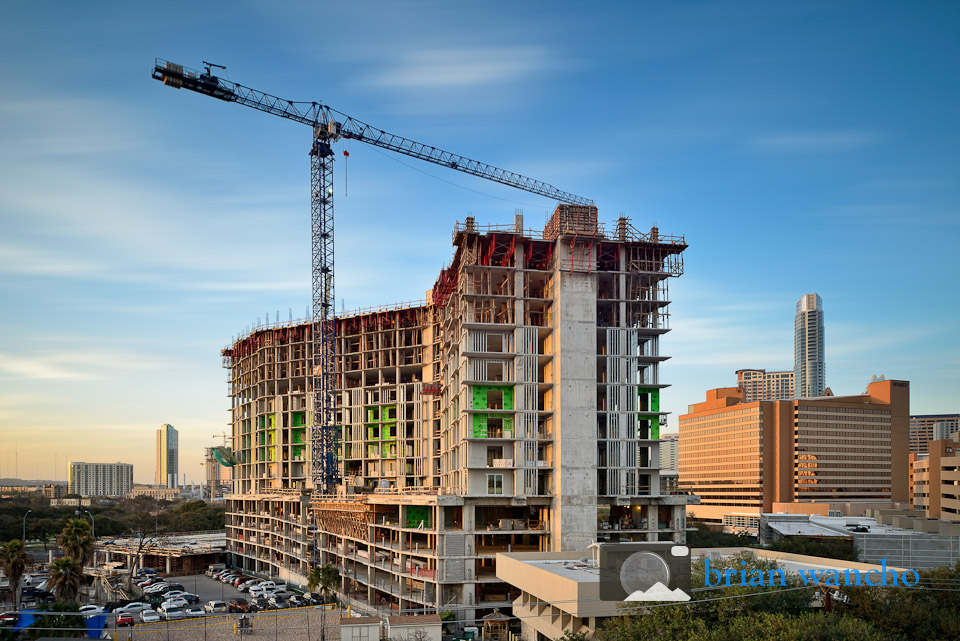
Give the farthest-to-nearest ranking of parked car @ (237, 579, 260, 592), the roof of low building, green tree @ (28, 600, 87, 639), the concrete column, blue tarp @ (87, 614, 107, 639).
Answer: parked car @ (237, 579, 260, 592) < the concrete column < the roof of low building < blue tarp @ (87, 614, 107, 639) < green tree @ (28, 600, 87, 639)

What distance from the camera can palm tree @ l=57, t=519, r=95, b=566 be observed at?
84669 millimetres

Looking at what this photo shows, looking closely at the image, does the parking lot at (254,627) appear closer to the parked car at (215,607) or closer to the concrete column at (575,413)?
the parked car at (215,607)

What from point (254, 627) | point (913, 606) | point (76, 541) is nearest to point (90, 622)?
point (254, 627)

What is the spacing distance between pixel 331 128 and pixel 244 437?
231ft

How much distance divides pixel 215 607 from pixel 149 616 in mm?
10466

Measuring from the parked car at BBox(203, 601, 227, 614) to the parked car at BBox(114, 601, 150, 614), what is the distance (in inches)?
259

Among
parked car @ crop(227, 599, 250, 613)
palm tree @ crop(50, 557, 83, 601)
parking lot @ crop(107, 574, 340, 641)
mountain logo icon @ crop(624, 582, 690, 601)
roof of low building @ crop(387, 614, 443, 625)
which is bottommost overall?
parked car @ crop(227, 599, 250, 613)

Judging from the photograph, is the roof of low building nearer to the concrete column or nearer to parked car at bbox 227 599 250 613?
the concrete column

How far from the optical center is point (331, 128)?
430 feet

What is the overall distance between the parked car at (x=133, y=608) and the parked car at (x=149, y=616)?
1151 millimetres

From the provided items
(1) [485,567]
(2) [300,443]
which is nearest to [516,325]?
(1) [485,567]

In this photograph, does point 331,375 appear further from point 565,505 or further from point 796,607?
point 796,607

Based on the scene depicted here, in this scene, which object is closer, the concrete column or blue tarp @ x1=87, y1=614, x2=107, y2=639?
blue tarp @ x1=87, y1=614, x2=107, y2=639

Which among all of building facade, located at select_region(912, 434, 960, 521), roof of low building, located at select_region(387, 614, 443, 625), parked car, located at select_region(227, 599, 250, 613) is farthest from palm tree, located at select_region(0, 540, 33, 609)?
building facade, located at select_region(912, 434, 960, 521)
